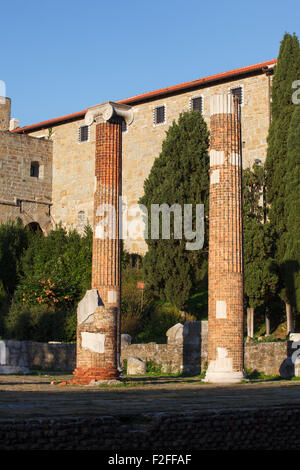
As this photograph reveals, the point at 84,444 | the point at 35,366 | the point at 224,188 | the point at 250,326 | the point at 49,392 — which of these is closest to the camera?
the point at 84,444

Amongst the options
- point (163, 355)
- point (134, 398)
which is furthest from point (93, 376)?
point (163, 355)

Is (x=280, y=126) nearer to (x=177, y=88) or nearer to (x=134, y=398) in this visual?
(x=177, y=88)

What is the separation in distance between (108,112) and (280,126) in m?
10.6

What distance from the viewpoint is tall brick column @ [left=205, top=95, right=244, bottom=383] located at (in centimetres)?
1555

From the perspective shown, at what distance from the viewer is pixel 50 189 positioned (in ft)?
126

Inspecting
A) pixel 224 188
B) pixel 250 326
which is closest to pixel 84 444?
pixel 224 188

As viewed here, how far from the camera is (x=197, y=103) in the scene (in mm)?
32250

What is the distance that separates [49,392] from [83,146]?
2570 cm

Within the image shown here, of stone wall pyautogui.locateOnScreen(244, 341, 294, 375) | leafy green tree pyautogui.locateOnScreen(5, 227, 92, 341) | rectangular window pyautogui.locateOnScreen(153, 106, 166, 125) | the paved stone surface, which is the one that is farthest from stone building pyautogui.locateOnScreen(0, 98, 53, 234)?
the paved stone surface

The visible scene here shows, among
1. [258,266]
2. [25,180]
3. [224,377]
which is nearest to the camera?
[224,377]

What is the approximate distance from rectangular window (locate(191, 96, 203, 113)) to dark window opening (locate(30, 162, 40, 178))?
9.67m

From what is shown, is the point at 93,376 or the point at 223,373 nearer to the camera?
the point at 93,376

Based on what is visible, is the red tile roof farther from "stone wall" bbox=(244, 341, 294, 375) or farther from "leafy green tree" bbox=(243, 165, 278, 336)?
"stone wall" bbox=(244, 341, 294, 375)
